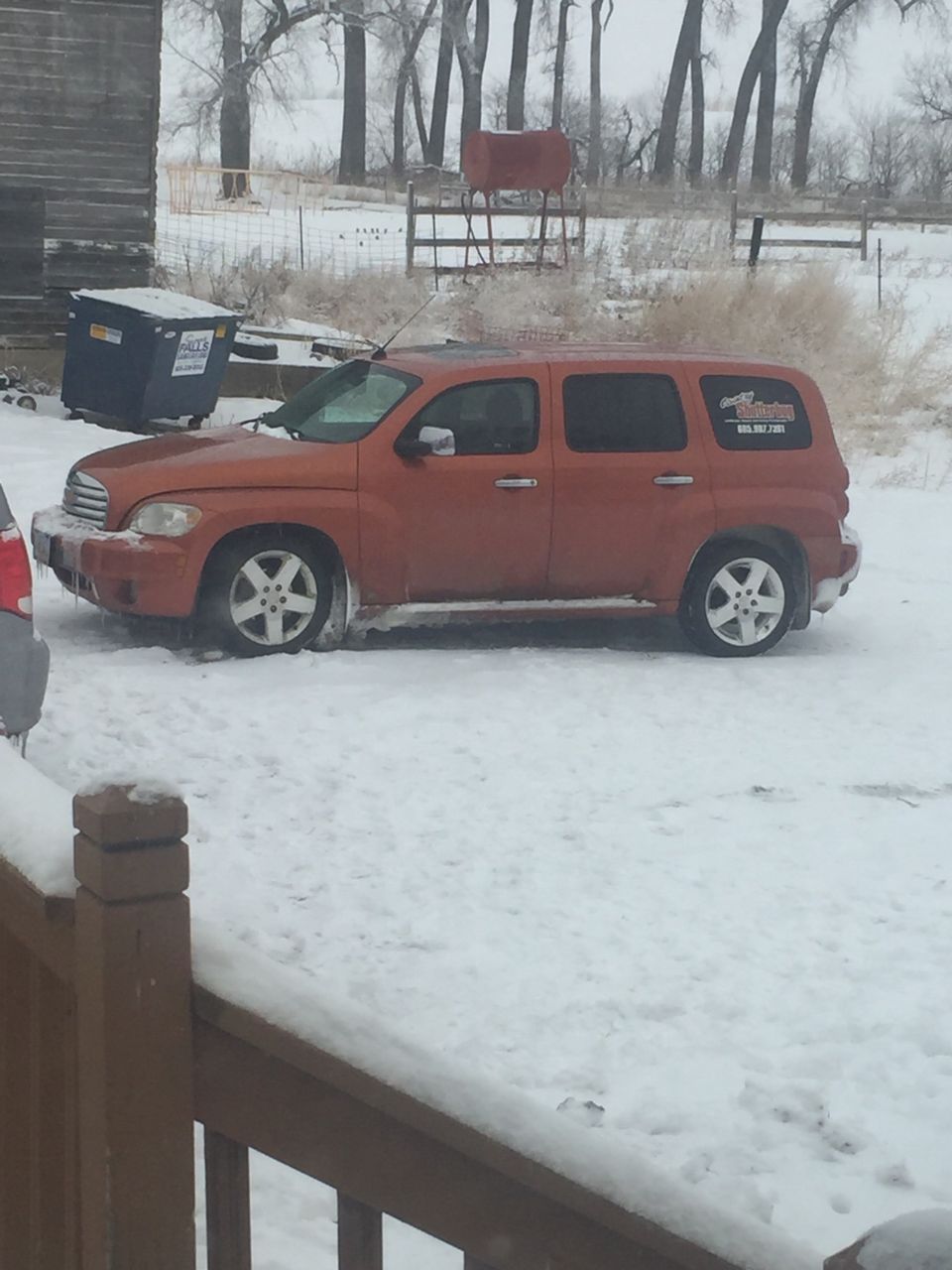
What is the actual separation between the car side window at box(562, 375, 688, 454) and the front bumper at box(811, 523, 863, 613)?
1182mm

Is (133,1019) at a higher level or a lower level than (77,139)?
lower

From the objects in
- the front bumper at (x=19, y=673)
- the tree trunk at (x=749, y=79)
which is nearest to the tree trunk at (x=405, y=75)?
the tree trunk at (x=749, y=79)

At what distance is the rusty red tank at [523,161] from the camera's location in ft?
102

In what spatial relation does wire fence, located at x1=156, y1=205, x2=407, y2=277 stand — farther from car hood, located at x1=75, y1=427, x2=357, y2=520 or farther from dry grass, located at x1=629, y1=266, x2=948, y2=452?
car hood, located at x1=75, y1=427, x2=357, y2=520

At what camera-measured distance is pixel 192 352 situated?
16172 mm

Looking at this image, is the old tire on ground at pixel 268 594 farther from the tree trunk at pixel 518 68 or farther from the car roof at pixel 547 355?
the tree trunk at pixel 518 68

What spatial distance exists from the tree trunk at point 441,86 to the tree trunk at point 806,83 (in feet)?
42.8

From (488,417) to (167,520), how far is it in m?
1.92

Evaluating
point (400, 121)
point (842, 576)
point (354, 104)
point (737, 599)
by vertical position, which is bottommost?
point (737, 599)

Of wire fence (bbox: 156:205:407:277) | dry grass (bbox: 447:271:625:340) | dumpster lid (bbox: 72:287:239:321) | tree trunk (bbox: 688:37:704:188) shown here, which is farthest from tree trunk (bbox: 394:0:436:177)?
dumpster lid (bbox: 72:287:239:321)

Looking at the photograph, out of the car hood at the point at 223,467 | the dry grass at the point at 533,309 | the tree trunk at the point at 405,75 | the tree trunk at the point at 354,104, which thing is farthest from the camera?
the tree trunk at the point at 405,75

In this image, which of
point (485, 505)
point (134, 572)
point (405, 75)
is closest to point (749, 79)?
point (405, 75)

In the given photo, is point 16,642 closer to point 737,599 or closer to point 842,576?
point 737,599

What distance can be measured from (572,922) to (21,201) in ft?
50.5
